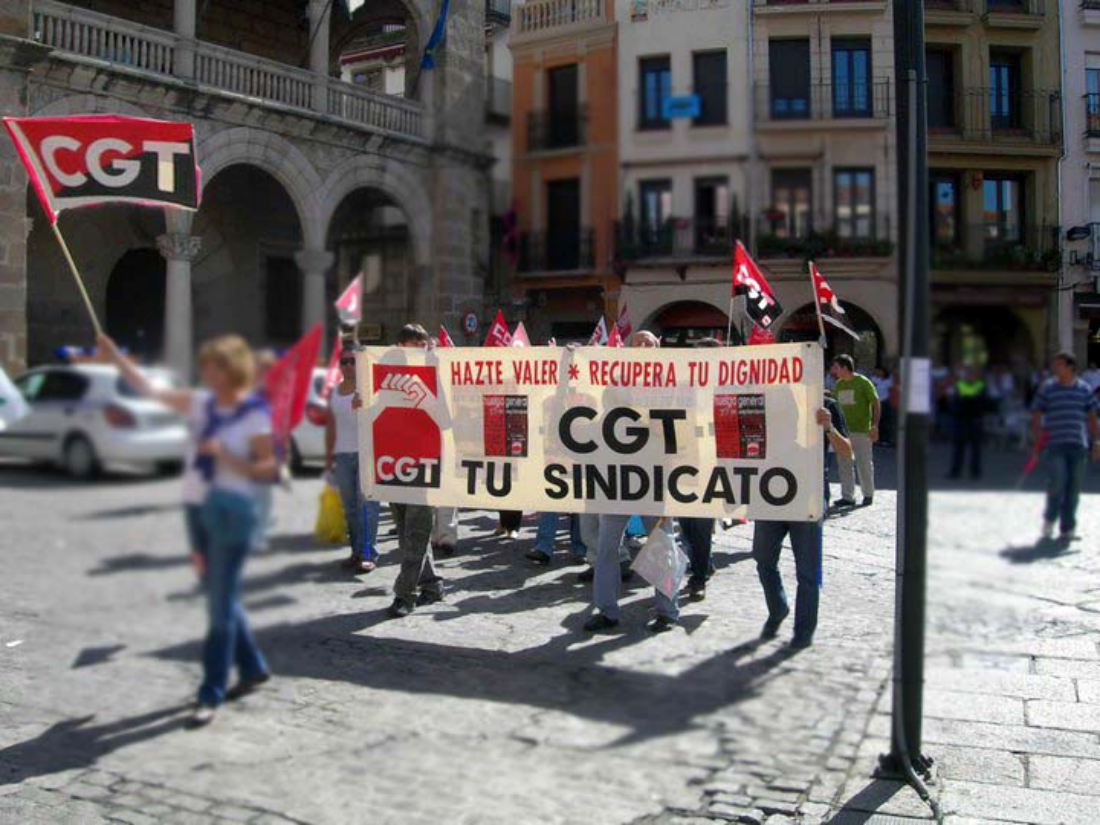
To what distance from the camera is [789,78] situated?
68.8 inches

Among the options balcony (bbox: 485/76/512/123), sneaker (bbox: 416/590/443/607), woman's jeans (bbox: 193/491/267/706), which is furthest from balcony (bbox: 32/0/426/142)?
sneaker (bbox: 416/590/443/607)

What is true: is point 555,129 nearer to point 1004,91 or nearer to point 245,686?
point 1004,91

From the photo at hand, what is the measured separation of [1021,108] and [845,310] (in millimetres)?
454

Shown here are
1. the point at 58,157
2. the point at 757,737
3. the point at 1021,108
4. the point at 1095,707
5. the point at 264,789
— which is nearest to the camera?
the point at 58,157

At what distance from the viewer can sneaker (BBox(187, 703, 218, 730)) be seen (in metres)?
1.26

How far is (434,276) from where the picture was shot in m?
1.88

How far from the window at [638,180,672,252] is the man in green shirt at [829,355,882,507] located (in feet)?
1.54

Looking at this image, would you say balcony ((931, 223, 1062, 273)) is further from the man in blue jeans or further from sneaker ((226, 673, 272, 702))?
sneaker ((226, 673, 272, 702))

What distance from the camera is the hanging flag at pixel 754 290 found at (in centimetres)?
181

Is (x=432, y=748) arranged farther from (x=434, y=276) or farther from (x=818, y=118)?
(x=818, y=118)

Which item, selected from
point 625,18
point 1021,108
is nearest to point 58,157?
point 625,18

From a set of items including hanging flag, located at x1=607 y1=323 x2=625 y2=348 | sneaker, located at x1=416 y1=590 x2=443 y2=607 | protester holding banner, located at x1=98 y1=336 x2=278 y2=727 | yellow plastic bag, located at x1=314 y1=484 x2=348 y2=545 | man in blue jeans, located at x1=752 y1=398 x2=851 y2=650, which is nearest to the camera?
protester holding banner, located at x1=98 y1=336 x2=278 y2=727

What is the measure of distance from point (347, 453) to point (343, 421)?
2.1 inches

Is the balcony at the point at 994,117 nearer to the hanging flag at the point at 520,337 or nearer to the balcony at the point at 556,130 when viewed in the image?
the balcony at the point at 556,130
